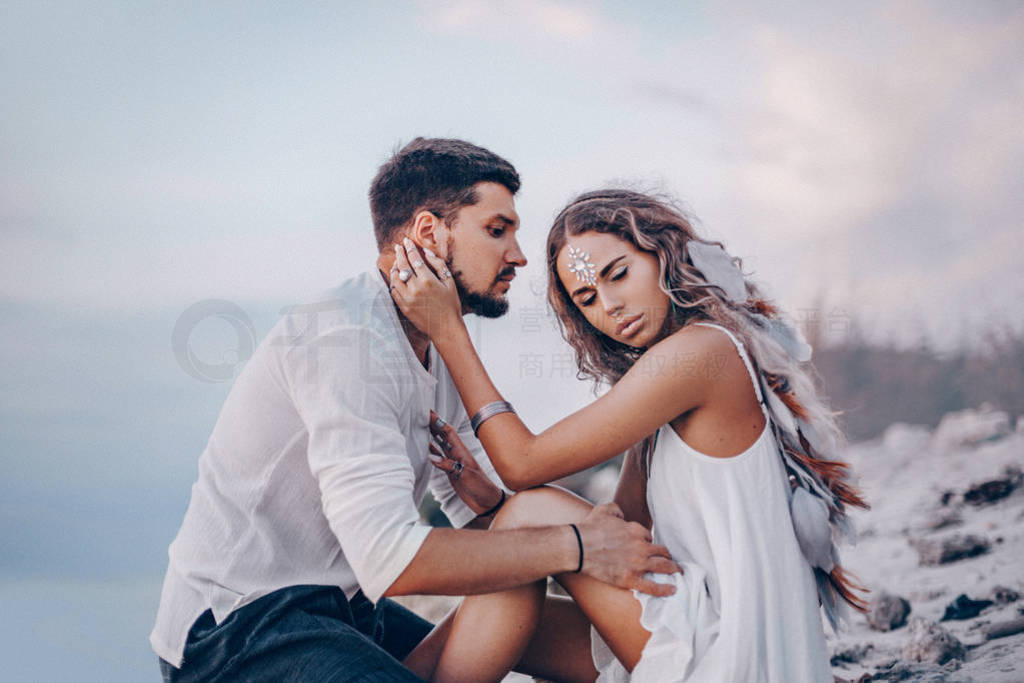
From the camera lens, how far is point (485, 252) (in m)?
2.50

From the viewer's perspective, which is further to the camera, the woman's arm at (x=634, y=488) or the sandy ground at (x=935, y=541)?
the sandy ground at (x=935, y=541)

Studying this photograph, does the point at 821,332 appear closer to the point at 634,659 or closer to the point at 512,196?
A: the point at 512,196

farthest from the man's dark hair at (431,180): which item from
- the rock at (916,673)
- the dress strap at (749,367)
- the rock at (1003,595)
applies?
the rock at (1003,595)

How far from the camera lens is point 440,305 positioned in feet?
7.55

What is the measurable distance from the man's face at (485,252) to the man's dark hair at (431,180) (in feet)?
0.12

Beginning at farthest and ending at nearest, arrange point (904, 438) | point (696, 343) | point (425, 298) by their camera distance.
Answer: point (904, 438) → point (425, 298) → point (696, 343)

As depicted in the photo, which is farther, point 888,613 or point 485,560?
point 888,613

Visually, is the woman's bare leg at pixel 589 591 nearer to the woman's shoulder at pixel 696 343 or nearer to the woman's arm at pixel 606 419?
the woman's arm at pixel 606 419

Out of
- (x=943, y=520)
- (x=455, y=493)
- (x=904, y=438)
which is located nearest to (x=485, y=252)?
(x=455, y=493)

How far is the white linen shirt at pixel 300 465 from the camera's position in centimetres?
197

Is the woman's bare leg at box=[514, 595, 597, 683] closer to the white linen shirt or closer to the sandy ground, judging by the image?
the white linen shirt

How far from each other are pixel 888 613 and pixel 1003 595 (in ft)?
1.78

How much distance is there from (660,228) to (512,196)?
481 millimetres

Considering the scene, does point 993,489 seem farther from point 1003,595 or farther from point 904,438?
point 1003,595
